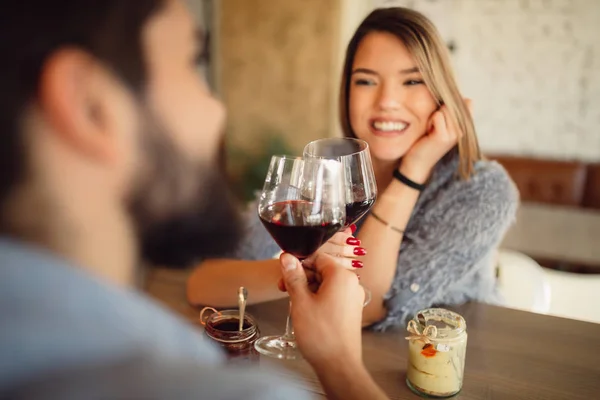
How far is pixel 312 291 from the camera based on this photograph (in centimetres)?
63

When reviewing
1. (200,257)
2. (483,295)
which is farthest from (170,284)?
(483,295)

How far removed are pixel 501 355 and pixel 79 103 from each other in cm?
68

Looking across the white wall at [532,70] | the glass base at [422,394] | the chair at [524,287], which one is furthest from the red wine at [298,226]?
the white wall at [532,70]

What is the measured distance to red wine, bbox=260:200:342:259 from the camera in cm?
66

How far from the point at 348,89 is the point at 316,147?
130mm

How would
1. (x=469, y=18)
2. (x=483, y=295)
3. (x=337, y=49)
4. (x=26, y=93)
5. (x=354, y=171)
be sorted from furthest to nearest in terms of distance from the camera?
1. (x=469, y=18)
2. (x=337, y=49)
3. (x=483, y=295)
4. (x=354, y=171)
5. (x=26, y=93)

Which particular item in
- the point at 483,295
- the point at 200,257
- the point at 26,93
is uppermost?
the point at 26,93

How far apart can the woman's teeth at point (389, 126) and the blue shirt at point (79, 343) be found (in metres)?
0.71

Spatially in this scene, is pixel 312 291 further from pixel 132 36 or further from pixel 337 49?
pixel 337 49

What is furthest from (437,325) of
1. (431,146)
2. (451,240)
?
(431,146)

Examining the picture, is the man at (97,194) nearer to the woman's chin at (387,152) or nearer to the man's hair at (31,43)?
the man's hair at (31,43)

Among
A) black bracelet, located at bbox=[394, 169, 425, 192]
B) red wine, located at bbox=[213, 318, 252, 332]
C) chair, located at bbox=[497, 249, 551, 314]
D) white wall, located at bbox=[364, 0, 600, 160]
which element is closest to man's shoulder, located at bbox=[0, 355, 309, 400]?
red wine, located at bbox=[213, 318, 252, 332]

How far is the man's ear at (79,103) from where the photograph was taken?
312 mm

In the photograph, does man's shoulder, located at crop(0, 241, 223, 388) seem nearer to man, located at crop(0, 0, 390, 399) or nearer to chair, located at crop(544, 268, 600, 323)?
man, located at crop(0, 0, 390, 399)
